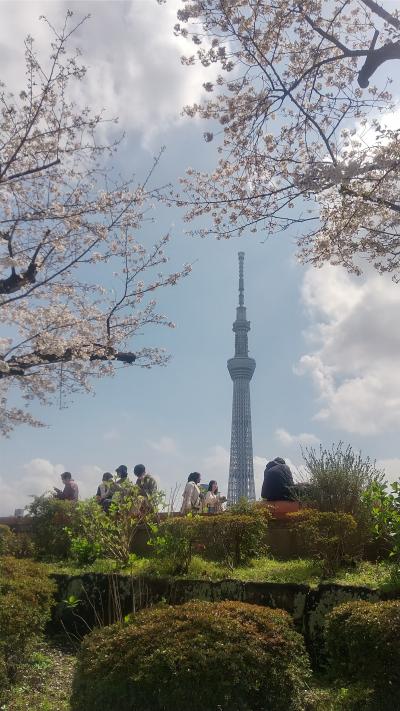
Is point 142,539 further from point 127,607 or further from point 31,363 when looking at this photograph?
point 31,363

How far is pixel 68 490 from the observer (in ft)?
40.0

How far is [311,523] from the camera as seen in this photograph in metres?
7.14

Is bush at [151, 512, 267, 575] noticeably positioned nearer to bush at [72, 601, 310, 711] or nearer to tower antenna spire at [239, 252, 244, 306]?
bush at [72, 601, 310, 711]

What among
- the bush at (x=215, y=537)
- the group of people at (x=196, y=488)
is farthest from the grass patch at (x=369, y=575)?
the group of people at (x=196, y=488)

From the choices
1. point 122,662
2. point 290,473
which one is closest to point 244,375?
point 290,473

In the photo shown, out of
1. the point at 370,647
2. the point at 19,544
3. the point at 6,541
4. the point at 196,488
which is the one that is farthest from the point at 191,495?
the point at 370,647

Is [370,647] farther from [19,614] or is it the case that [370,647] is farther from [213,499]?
[213,499]

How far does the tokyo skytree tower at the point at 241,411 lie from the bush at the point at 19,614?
47.4 m

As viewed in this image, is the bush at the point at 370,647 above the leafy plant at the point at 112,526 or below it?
below

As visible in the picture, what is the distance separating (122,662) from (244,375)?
70.6 metres

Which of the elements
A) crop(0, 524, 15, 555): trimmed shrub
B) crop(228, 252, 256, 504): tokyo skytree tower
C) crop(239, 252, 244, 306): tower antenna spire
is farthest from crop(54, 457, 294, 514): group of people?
Result: crop(239, 252, 244, 306): tower antenna spire

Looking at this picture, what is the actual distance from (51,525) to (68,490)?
1.76 m

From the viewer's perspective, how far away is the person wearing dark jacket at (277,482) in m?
10.0

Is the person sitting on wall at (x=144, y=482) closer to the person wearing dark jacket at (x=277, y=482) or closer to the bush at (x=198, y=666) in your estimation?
the person wearing dark jacket at (x=277, y=482)
